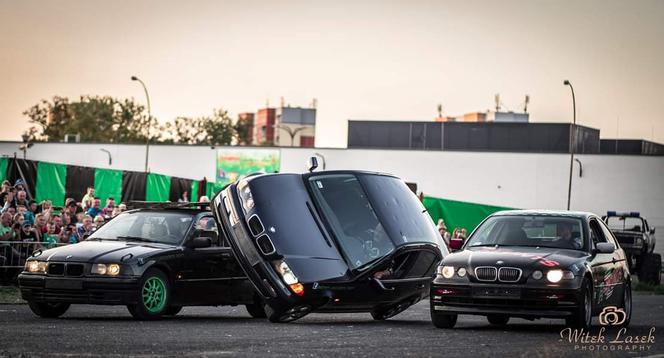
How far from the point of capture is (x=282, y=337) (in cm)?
1438

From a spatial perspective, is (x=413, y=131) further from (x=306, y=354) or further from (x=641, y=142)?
(x=306, y=354)

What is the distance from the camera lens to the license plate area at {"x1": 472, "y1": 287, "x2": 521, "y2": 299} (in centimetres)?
1557

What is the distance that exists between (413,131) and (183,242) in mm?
71280

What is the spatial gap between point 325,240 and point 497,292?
7.11 ft

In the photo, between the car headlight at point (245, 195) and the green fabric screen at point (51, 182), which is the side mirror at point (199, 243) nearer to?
the car headlight at point (245, 195)

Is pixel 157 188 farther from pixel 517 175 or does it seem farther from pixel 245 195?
pixel 517 175

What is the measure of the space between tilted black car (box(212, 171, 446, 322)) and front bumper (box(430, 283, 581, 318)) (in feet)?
3.42

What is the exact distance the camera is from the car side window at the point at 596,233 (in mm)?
17203

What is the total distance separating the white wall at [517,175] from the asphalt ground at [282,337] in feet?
187

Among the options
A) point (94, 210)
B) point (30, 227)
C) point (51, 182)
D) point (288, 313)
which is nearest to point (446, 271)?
point (288, 313)

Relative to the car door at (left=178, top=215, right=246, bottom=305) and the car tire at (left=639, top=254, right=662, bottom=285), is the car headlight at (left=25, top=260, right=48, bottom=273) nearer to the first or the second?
the car door at (left=178, top=215, right=246, bottom=305)

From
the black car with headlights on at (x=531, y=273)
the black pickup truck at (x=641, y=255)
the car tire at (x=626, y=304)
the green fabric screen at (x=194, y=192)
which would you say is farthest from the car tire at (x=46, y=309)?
the black pickup truck at (x=641, y=255)

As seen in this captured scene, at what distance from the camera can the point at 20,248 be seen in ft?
72.4

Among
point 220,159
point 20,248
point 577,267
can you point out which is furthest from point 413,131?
point 577,267
